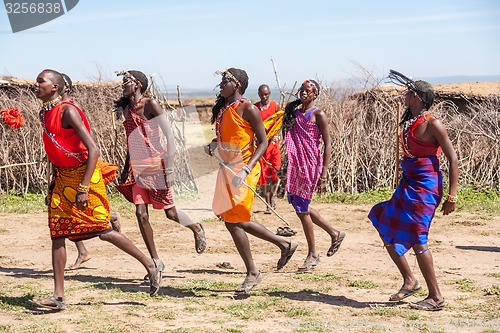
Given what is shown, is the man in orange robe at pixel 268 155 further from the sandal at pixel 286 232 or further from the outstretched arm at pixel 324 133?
the outstretched arm at pixel 324 133

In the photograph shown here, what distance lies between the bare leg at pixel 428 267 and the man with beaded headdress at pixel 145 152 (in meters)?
2.24

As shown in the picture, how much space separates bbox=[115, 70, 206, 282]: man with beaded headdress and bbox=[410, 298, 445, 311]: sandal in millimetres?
2228

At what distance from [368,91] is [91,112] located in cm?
470

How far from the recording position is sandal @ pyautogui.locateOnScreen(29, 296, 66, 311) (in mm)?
5344

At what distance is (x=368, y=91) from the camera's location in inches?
487

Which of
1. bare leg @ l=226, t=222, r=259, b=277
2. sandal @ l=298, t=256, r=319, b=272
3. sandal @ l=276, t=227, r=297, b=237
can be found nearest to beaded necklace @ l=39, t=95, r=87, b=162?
bare leg @ l=226, t=222, r=259, b=277

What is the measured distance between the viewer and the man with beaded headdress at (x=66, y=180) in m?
5.27

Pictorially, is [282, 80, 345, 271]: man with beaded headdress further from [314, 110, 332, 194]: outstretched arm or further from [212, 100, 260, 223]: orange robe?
[212, 100, 260, 223]: orange robe

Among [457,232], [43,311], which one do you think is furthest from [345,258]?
[43,311]

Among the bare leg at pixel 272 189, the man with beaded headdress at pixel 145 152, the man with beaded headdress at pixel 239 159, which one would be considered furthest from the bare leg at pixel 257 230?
the bare leg at pixel 272 189

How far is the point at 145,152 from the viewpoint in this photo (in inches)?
253

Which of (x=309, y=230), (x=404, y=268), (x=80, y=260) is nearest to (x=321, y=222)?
(x=309, y=230)

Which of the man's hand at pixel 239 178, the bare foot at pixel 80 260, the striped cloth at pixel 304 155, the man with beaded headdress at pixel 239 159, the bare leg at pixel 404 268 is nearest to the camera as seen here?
the bare leg at pixel 404 268

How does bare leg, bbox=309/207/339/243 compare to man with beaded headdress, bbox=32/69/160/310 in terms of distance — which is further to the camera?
bare leg, bbox=309/207/339/243
